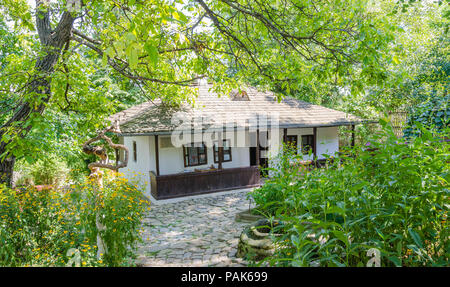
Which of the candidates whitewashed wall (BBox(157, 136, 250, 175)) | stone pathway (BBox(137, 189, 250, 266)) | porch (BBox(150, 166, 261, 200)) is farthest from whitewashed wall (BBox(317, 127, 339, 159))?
stone pathway (BBox(137, 189, 250, 266))

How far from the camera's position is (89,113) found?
6.42m

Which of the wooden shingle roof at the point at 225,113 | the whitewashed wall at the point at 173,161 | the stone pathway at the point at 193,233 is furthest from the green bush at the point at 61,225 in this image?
the whitewashed wall at the point at 173,161

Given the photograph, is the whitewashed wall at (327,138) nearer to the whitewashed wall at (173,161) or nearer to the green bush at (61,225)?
the whitewashed wall at (173,161)

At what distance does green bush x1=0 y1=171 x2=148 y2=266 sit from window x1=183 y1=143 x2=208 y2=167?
671 cm

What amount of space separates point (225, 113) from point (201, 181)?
320cm

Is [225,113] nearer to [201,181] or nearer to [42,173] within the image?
[201,181]

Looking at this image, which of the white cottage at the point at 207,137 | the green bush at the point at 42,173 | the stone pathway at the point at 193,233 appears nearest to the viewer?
the stone pathway at the point at 193,233

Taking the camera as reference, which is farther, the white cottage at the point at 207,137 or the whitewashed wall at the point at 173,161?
the whitewashed wall at the point at 173,161

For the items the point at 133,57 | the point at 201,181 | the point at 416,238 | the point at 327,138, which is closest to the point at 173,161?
the point at 201,181

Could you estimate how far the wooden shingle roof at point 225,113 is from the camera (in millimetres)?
10625

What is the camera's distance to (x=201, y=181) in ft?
36.1
